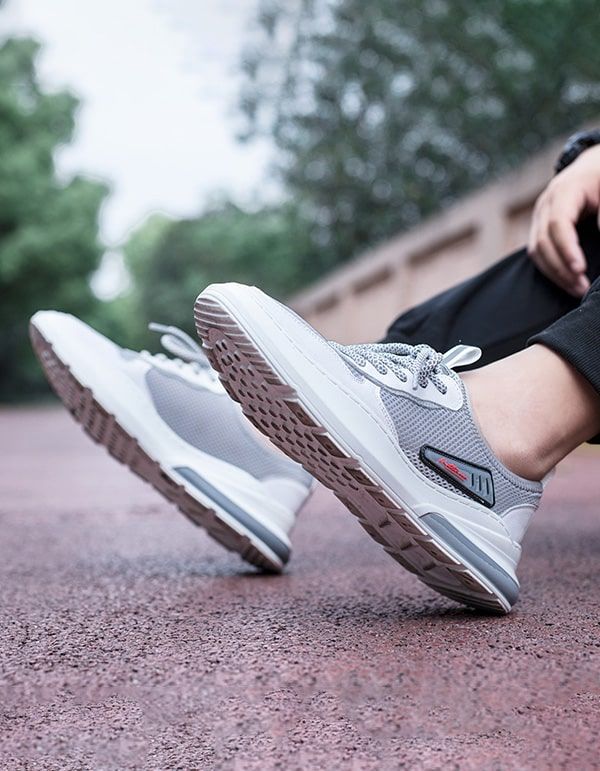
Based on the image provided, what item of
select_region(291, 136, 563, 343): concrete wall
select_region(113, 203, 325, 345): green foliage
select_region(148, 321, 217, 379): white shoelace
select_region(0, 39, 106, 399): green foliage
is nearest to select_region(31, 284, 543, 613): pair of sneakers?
select_region(148, 321, 217, 379): white shoelace

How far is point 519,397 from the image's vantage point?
32.7 inches

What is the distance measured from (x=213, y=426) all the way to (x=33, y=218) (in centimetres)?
1418

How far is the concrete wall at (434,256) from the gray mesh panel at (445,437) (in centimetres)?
302

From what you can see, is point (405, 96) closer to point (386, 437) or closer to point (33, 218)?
point (33, 218)

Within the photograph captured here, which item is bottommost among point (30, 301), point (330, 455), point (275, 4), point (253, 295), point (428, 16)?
point (30, 301)

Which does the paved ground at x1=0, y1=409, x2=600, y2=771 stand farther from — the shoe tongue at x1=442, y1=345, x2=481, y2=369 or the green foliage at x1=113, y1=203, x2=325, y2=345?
the green foliage at x1=113, y1=203, x2=325, y2=345

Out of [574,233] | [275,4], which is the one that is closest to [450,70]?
[275,4]

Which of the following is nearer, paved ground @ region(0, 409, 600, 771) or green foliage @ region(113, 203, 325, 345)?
paved ground @ region(0, 409, 600, 771)

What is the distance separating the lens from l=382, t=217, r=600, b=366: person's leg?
108cm

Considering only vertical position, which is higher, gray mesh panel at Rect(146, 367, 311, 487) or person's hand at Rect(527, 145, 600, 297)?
person's hand at Rect(527, 145, 600, 297)

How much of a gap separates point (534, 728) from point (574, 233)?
61 centimetres

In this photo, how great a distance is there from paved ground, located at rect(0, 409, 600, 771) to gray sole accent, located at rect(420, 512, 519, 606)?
0.03m

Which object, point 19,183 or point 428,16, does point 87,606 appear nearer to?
point 428,16

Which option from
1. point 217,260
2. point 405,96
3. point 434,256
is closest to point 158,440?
point 434,256
